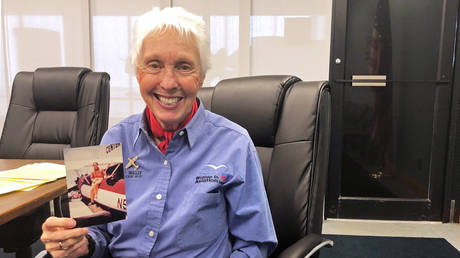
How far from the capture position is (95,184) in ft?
2.37

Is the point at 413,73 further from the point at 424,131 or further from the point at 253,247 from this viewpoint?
the point at 253,247

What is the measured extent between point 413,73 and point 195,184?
2632 millimetres

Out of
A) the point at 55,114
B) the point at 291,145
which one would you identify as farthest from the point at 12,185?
the point at 291,145

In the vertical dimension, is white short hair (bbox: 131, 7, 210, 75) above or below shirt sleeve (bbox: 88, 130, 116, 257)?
above

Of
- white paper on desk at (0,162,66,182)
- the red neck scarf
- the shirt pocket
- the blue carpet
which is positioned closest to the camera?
the shirt pocket

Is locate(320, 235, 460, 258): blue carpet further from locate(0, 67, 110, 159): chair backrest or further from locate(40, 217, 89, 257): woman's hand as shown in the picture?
locate(40, 217, 89, 257): woman's hand

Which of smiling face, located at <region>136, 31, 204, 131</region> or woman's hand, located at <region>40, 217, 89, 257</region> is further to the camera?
smiling face, located at <region>136, 31, 204, 131</region>

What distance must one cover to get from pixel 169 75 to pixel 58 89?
Result: 1312mm

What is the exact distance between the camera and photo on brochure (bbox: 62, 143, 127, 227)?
706 mm

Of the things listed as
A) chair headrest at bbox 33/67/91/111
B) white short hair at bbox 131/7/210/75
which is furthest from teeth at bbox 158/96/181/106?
chair headrest at bbox 33/67/91/111

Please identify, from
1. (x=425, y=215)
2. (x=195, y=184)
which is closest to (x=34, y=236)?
(x=195, y=184)

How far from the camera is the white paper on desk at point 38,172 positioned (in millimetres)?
1310

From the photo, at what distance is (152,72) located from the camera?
917mm

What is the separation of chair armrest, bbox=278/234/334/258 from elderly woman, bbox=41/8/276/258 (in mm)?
51
